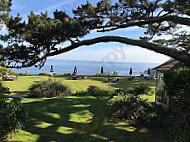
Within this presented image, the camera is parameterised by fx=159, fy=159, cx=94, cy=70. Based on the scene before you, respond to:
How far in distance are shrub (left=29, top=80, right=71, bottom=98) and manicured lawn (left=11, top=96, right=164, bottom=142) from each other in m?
3.03

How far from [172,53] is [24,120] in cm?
651

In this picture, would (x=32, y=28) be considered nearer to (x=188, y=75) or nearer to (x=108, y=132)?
(x=108, y=132)

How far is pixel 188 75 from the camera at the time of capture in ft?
15.4

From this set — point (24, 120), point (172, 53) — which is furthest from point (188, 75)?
point (24, 120)

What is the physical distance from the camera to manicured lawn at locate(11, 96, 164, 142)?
5254 millimetres

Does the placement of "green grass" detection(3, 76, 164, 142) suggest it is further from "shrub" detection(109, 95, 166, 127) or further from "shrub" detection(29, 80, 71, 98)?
"shrub" detection(29, 80, 71, 98)

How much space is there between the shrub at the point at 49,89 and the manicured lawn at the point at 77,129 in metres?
3.03

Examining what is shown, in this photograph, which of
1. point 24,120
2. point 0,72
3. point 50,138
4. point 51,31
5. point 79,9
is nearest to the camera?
point 50,138

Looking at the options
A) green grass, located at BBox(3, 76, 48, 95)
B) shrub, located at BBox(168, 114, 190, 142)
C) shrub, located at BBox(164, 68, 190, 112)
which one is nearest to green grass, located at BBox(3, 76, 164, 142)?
shrub, located at BBox(168, 114, 190, 142)

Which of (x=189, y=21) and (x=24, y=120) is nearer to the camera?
(x=24, y=120)

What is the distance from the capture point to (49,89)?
37.8 ft

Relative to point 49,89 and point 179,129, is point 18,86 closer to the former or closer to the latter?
point 49,89

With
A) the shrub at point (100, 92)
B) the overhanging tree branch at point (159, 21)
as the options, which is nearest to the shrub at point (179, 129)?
the overhanging tree branch at point (159, 21)

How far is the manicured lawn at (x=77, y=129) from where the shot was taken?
5.25 m
